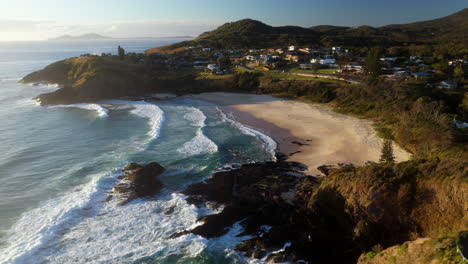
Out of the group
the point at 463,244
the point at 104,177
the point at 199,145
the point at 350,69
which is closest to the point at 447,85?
the point at 350,69

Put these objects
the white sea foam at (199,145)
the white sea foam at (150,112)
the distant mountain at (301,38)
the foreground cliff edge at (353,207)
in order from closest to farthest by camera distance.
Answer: the foreground cliff edge at (353,207), the white sea foam at (199,145), the white sea foam at (150,112), the distant mountain at (301,38)

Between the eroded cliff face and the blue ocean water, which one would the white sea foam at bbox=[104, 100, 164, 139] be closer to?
the blue ocean water

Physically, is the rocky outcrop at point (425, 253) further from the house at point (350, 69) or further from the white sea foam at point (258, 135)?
the house at point (350, 69)

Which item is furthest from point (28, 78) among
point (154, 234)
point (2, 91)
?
point (154, 234)

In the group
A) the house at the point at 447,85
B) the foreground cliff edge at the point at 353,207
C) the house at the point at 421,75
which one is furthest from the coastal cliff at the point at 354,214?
the house at the point at 421,75

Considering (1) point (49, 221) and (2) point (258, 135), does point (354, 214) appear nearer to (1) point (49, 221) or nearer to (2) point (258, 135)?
(1) point (49, 221)

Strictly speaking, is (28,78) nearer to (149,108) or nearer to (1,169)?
(149,108)
